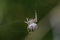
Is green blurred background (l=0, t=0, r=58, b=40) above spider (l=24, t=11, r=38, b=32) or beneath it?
above

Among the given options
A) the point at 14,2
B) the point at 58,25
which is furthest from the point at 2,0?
the point at 58,25

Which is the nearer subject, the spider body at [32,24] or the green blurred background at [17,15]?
the spider body at [32,24]

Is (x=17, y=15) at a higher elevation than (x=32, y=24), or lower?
higher

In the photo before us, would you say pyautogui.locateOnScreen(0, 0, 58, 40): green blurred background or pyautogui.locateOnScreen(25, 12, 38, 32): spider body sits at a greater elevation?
pyautogui.locateOnScreen(0, 0, 58, 40): green blurred background

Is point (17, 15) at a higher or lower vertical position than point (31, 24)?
higher

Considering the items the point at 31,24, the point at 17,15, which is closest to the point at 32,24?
the point at 31,24

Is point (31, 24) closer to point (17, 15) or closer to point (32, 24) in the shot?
point (32, 24)

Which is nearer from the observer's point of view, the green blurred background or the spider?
the spider

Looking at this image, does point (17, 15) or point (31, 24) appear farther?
point (17, 15)

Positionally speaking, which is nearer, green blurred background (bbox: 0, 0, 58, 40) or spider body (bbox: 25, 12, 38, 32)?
spider body (bbox: 25, 12, 38, 32)
